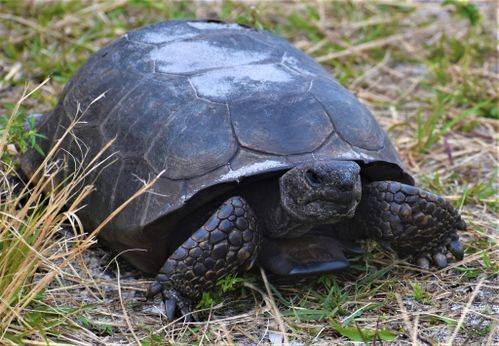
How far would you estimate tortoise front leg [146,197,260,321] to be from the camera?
289 centimetres

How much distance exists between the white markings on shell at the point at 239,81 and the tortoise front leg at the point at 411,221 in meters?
0.53

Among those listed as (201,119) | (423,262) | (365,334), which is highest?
(201,119)

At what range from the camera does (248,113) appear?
3029mm

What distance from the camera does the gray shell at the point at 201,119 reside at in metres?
2.95

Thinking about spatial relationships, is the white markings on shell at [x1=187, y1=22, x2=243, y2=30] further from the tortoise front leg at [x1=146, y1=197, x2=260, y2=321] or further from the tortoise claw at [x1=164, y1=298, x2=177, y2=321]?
the tortoise claw at [x1=164, y1=298, x2=177, y2=321]

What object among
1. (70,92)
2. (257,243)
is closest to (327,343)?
(257,243)

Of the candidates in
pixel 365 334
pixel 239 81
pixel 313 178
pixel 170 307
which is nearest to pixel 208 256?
pixel 170 307

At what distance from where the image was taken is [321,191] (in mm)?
2766

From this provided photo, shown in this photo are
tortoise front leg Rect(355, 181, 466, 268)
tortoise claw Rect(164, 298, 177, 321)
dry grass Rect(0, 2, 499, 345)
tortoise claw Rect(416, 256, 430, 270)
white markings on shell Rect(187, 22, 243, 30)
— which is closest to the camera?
dry grass Rect(0, 2, 499, 345)

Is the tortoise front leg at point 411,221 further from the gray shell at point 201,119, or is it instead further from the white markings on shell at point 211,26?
the white markings on shell at point 211,26

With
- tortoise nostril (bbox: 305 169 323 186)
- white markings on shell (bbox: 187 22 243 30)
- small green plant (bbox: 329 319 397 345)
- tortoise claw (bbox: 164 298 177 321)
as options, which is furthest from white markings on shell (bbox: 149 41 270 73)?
small green plant (bbox: 329 319 397 345)

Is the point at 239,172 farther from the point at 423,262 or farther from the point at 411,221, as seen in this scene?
the point at 423,262

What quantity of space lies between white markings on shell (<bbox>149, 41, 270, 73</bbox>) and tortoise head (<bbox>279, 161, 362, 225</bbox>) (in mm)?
647

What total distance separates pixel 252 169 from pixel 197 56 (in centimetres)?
69
